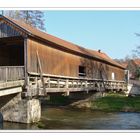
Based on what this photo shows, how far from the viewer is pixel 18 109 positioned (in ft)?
59.7

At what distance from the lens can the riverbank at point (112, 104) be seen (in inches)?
1102

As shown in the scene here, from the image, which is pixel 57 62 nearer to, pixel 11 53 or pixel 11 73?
pixel 11 53

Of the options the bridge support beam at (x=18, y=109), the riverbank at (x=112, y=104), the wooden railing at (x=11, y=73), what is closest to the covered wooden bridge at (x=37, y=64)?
the wooden railing at (x=11, y=73)

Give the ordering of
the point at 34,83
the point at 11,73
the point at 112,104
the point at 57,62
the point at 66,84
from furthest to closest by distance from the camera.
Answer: the point at 112,104, the point at 66,84, the point at 57,62, the point at 34,83, the point at 11,73

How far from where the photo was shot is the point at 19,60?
24.4 m

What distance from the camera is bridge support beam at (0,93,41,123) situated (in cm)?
1798

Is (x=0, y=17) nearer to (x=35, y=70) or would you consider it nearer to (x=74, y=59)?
(x=35, y=70)

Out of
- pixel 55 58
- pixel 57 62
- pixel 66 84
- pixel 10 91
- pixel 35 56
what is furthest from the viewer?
pixel 66 84

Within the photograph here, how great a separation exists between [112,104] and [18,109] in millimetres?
12799

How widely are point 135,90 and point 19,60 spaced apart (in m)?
19.7

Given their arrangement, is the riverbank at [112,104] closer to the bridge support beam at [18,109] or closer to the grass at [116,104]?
the grass at [116,104]

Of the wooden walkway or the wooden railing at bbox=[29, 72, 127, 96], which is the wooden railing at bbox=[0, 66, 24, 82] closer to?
the wooden walkway

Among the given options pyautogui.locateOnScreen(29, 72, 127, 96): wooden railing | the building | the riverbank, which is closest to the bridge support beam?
pyautogui.locateOnScreen(29, 72, 127, 96): wooden railing

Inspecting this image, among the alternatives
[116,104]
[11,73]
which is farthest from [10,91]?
[116,104]
